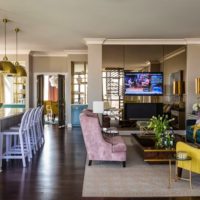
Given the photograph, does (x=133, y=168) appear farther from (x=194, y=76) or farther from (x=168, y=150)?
(x=194, y=76)

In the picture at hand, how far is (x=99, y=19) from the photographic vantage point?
7129mm

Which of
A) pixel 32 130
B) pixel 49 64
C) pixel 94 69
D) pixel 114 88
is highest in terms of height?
pixel 49 64

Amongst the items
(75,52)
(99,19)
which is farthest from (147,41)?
(75,52)

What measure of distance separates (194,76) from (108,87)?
2.81 m

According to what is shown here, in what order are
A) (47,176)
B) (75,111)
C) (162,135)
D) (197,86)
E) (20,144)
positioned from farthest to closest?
(75,111) < (197,86) < (20,144) < (162,135) < (47,176)

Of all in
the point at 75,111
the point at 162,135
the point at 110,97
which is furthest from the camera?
the point at 75,111

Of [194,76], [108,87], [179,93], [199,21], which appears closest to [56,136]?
[108,87]

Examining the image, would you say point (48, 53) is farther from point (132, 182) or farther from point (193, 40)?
point (132, 182)

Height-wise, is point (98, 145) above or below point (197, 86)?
Result: below

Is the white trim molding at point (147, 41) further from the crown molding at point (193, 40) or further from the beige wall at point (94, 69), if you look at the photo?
the beige wall at point (94, 69)

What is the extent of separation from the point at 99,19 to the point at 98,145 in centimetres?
313

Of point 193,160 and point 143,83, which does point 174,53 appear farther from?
point 193,160

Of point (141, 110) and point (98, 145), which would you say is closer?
point (98, 145)

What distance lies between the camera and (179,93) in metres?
9.77
